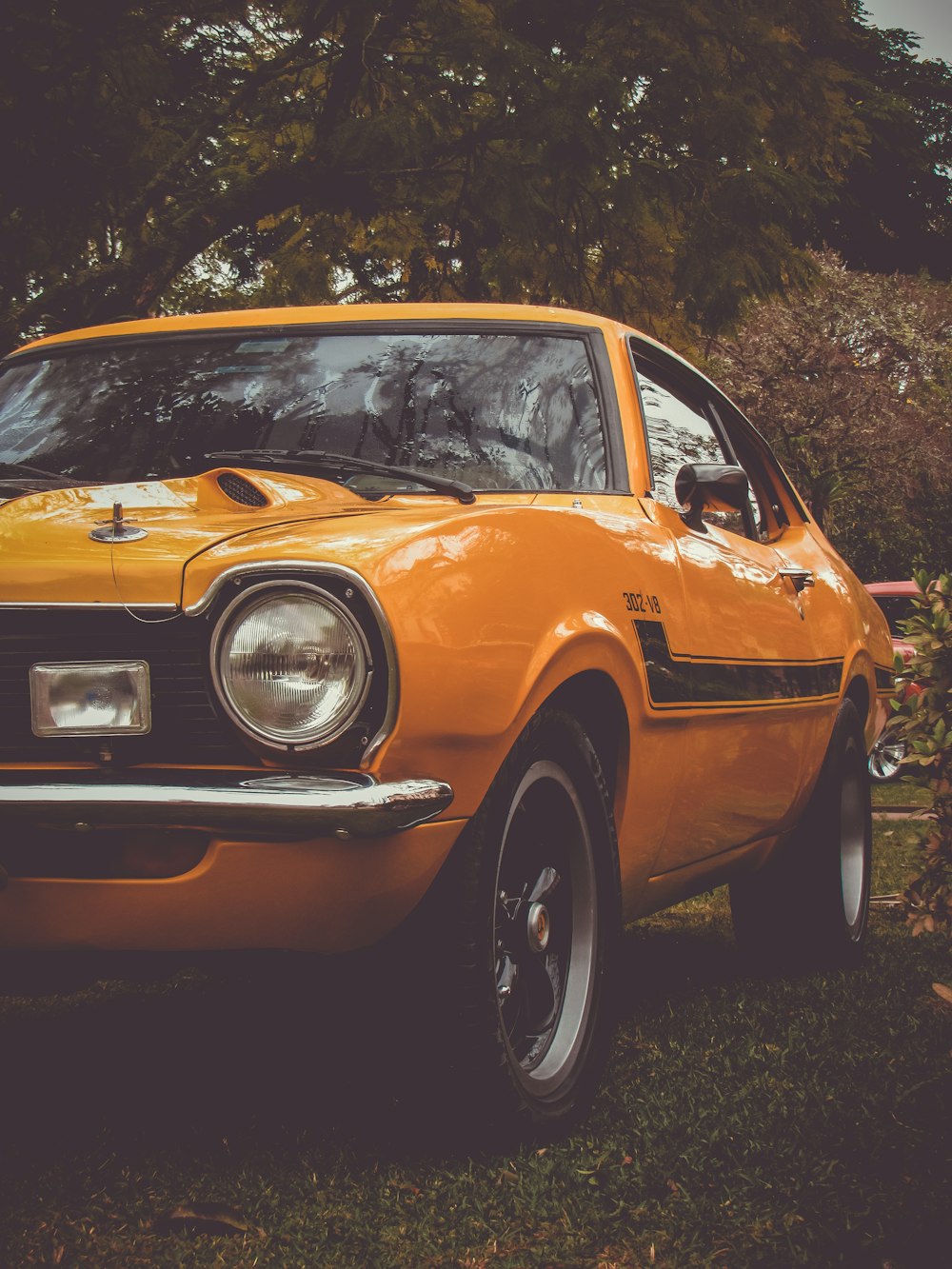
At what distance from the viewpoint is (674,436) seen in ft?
13.3

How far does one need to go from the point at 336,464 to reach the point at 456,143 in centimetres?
741

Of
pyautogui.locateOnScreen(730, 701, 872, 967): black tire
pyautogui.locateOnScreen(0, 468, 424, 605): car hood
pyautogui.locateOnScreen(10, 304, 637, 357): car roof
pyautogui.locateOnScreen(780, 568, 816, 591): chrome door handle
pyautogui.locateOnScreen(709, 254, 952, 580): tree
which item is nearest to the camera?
pyautogui.locateOnScreen(0, 468, 424, 605): car hood

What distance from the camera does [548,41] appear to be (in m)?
9.80

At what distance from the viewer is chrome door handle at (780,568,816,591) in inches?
172

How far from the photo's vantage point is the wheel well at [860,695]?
498 centimetres

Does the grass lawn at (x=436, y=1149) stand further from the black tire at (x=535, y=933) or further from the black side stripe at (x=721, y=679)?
the black side stripe at (x=721, y=679)

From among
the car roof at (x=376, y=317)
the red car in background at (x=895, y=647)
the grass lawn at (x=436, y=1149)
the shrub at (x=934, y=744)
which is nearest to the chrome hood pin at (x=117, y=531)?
the grass lawn at (x=436, y=1149)

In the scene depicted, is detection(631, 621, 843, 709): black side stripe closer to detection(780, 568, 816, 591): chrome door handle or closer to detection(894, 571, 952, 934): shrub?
detection(780, 568, 816, 591): chrome door handle

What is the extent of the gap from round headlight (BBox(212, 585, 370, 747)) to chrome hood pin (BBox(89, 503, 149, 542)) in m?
0.29

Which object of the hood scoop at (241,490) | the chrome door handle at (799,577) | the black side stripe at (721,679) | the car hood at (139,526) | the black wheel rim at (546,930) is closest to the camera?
the car hood at (139,526)

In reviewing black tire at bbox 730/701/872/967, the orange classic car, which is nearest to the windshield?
the orange classic car

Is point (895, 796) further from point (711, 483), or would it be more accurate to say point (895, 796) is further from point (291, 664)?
point (291, 664)

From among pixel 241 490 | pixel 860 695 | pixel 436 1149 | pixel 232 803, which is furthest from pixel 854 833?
pixel 232 803

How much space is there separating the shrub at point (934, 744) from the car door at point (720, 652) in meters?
0.41
